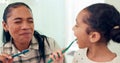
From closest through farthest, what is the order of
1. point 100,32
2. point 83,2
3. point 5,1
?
point 100,32 → point 83,2 → point 5,1

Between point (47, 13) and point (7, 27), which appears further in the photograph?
point (47, 13)

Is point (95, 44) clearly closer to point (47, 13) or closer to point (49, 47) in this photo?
point (49, 47)

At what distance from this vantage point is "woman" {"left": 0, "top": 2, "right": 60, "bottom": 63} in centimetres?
85

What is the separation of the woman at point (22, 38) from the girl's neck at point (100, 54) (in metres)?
0.21

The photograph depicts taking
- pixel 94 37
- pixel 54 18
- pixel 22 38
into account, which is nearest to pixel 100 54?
pixel 94 37

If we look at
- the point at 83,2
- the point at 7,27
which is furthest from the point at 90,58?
the point at 83,2

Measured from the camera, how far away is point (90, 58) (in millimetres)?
779

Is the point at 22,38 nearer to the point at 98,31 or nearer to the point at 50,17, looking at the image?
the point at 98,31

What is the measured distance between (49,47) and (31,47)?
0.08 meters

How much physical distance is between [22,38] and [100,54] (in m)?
0.28

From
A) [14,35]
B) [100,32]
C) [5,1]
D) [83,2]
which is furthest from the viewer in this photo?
[5,1]

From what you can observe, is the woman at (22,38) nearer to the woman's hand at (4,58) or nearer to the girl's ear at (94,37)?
the woman's hand at (4,58)

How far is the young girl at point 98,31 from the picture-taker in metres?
0.74

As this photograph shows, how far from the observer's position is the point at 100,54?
0.76m
